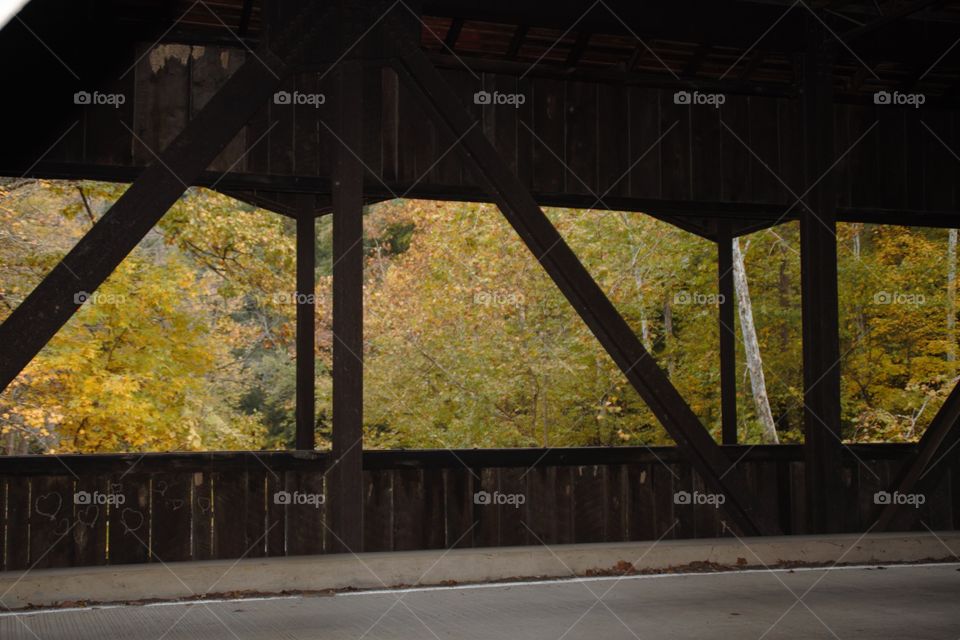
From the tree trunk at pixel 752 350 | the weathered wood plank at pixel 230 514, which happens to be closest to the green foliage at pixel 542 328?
the tree trunk at pixel 752 350

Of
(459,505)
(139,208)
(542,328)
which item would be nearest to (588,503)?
(459,505)

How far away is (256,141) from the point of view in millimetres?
10266

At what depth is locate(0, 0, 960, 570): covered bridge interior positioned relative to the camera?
8.09 m

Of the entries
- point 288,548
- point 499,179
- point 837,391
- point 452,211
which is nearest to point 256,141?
point 499,179

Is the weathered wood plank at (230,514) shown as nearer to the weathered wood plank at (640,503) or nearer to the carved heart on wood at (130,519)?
the carved heart on wood at (130,519)

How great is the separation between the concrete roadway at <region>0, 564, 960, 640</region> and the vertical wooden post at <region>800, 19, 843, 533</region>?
1.75 meters

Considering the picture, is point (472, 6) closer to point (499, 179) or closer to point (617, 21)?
point (617, 21)

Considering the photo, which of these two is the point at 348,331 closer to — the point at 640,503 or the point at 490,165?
the point at 490,165

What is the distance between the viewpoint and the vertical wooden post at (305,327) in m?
11.3

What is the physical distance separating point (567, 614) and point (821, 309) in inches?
174

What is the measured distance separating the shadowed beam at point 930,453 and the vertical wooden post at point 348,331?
15.7ft

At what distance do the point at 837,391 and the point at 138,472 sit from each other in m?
6.38

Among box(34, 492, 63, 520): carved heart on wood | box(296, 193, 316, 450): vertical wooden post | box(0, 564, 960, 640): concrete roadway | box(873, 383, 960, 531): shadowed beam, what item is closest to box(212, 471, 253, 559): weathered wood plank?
box(296, 193, 316, 450): vertical wooden post

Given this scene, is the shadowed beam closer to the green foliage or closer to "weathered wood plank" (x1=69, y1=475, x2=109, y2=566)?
"weathered wood plank" (x1=69, y1=475, x2=109, y2=566)
